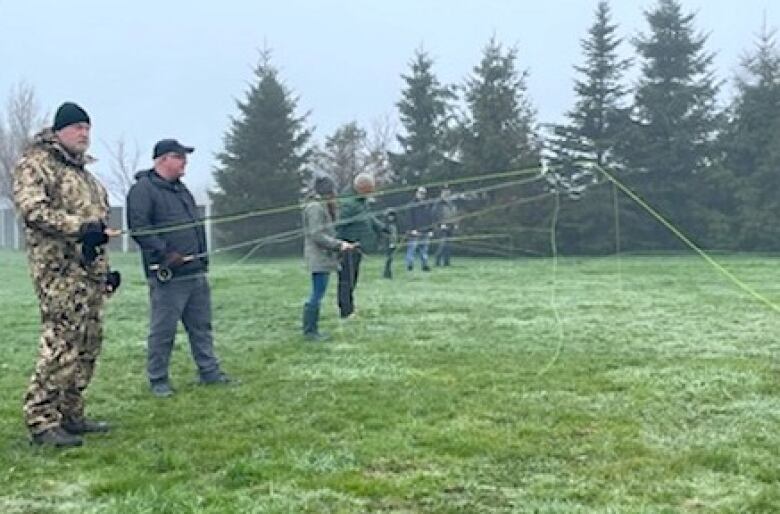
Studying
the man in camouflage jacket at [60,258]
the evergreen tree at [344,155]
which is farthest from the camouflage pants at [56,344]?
the evergreen tree at [344,155]

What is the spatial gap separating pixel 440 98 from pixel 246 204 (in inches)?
268

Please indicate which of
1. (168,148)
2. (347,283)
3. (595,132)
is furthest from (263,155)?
(168,148)

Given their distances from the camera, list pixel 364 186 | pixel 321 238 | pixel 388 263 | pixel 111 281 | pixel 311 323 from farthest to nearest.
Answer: pixel 388 263 < pixel 364 186 < pixel 311 323 < pixel 321 238 < pixel 111 281

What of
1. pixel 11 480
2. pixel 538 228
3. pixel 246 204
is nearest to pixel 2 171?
pixel 246 204

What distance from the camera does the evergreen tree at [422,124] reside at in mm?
30391

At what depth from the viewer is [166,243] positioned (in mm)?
6117

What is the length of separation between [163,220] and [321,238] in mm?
2152

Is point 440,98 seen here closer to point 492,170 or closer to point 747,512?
point 492,170

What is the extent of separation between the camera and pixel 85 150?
506 cm

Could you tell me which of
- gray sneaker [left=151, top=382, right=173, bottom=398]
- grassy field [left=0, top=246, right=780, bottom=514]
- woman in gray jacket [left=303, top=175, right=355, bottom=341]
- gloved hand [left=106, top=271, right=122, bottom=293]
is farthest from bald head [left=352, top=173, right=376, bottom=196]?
gloved hand [left=106, top=271, right=122, bottom=293]

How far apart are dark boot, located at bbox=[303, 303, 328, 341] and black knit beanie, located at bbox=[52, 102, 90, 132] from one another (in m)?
3.80

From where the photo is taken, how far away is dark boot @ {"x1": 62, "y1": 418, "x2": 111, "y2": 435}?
5120 mm

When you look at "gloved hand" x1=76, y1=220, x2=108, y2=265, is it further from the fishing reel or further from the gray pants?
the gray pants

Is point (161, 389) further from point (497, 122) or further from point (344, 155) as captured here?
point (344, 155)
